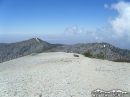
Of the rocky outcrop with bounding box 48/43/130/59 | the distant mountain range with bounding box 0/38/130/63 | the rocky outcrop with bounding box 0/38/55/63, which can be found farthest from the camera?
the rocky outcrop with bounding box 0/38/55/63

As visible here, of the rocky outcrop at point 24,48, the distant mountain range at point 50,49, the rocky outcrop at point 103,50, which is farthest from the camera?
the rocky outcrop at point 24,48

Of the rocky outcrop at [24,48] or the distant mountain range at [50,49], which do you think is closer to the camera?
the distant mountain range at [50,49]

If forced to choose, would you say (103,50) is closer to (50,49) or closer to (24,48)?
(50,49)

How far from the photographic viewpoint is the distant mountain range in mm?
51562

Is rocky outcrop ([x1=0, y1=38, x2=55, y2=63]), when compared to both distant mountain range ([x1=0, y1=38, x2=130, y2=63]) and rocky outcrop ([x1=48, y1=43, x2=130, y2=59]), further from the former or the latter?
rocky outcrop ([x1=48, y1=43, x2=130, y2=59])

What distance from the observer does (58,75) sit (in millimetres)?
19688

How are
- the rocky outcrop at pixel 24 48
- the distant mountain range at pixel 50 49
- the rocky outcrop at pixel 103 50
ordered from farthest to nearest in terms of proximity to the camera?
the rocky outcrop at pixel 24 48 → the distant mountain range at pixel 50 49 → the rocky outcrop at pixel 103 50

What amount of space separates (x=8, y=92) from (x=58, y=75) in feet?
22.2

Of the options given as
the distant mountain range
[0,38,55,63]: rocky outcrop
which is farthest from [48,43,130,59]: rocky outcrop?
[0,38,55,63]: rocky outcrop

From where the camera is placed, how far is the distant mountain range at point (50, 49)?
51562mm

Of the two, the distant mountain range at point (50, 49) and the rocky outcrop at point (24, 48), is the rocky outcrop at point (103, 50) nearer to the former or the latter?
the distant mountain range at point (50, 49)

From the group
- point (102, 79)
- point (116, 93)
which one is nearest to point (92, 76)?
point (102, 79)

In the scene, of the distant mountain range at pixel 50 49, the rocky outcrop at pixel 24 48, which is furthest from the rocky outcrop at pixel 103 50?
the rocky outcrop at pixel 24 48

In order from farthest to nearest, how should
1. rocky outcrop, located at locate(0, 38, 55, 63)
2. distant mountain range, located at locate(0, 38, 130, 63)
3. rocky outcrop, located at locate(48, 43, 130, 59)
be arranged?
rocky outcrop, located at locate(0, 38, 55, 63) < distant mountain range, located at locate(0, 38, 130, 63) < rocky outcrop, located at locate(48, 43, 130, 59)
